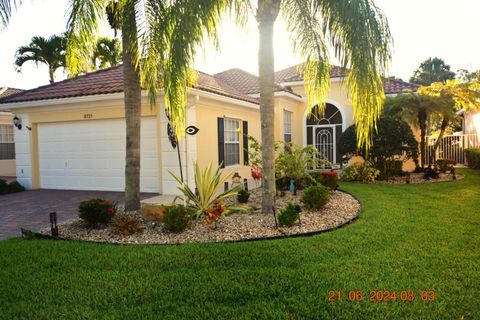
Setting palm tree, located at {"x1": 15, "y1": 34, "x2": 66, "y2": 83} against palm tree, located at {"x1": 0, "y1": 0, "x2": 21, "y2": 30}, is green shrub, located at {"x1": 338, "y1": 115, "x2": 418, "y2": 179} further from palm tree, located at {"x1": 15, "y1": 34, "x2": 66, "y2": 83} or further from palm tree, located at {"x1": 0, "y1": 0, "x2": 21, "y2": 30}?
palm tree, located at {"x1": 15, "y1": 34, "x2": 66, "y2": 83}

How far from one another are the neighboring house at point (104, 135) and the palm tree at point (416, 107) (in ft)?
8.81

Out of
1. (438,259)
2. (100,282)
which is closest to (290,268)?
(438,259)

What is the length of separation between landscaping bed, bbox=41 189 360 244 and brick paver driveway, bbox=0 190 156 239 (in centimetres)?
89

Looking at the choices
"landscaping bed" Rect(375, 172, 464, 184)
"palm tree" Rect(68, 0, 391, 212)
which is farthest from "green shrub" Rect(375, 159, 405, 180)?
"palm tree" Rect(68, 0, 391, 212)

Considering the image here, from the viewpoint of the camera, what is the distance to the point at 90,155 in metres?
12.3

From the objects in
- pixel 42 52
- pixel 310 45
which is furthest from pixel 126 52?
pixel 42 52

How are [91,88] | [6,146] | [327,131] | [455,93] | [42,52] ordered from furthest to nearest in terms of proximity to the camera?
[42,52], [6,146], [327,131], [455,93], [91,88]

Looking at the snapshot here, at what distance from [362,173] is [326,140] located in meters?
5.23

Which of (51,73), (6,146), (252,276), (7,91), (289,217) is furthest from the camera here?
(7,91)

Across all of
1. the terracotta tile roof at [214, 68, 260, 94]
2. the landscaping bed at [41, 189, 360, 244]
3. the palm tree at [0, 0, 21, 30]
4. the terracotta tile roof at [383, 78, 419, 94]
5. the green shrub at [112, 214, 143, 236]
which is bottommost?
the landscaping bed at [41, 189, 360, 244]

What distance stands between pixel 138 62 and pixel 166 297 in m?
4.93

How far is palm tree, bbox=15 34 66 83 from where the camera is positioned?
71.3 ft
